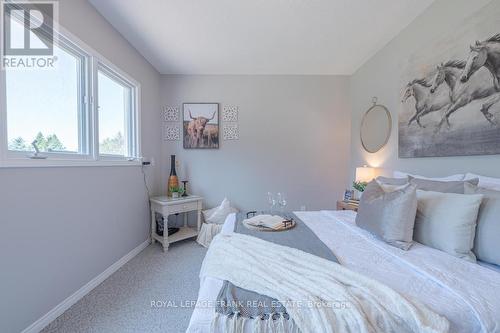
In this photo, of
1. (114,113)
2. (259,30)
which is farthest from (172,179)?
(259,30)

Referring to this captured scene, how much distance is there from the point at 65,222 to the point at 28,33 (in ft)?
4.37

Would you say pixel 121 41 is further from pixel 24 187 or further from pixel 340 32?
pixel 340 32

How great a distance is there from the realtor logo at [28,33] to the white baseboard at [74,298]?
162 centimetres

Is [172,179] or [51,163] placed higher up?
[51,163]

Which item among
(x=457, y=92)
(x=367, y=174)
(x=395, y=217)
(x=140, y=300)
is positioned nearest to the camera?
(x=395, y=217)

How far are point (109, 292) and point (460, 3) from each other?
3.67m

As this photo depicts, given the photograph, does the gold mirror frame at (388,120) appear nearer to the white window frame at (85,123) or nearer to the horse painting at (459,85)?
the horse painting at (459,85)

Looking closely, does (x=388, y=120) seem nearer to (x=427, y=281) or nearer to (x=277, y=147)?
(x=277, y=147)

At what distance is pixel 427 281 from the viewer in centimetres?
90

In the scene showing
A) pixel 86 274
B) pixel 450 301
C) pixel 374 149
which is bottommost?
pixel 86 274

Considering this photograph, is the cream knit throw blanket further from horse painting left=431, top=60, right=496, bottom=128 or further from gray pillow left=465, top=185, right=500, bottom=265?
horse painting left=431, top=60, right=496, bottom=128

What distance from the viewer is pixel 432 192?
4.38ft

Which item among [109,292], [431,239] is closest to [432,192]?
[431,239]

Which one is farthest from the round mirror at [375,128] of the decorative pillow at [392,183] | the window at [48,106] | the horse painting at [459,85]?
the window at [48,106]
